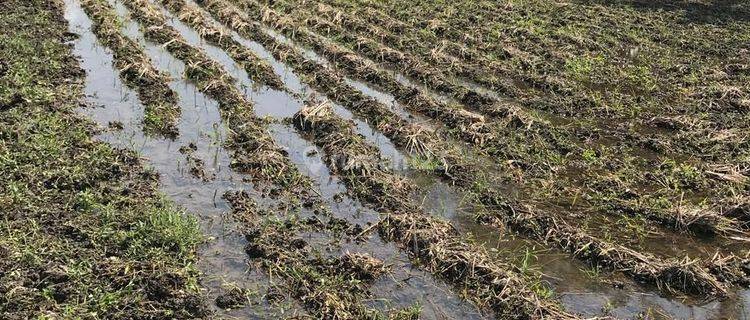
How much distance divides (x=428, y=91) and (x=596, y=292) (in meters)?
5.53

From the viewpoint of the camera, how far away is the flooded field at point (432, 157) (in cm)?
582

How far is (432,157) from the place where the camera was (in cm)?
822

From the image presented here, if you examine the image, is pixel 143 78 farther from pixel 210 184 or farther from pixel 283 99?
pixel 210 184

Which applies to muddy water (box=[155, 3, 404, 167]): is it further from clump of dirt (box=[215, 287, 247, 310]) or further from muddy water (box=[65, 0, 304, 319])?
clump of dirt (box=[215, 287, 247, 310])

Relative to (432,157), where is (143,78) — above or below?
below

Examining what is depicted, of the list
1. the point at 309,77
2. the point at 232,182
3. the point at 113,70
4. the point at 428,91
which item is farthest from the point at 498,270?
the point at 113,70

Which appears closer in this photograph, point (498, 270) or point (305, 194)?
point (498, 270)

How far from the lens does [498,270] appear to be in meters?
5.89

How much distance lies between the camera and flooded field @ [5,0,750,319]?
582 cm

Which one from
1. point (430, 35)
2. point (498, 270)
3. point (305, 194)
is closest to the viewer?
point (498, 270)

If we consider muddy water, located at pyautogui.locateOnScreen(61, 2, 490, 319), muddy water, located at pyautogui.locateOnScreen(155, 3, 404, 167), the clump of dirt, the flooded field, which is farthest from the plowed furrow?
the clump of dirt

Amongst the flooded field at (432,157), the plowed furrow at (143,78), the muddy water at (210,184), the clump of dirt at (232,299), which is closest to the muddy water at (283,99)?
the flooded field at (432,157)

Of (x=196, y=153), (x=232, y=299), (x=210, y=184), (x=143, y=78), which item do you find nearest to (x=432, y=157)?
(x=210, y=184)

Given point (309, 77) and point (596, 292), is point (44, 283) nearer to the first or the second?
point (596, 292)
